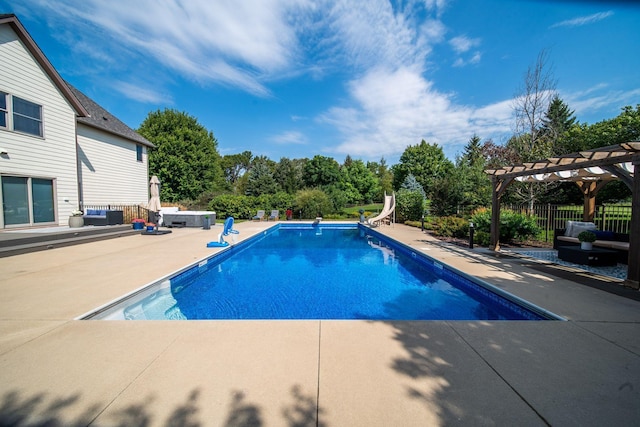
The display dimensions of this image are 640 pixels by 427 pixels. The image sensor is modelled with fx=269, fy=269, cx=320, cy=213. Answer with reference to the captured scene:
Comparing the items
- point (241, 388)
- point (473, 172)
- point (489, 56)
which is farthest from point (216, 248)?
point (473, 172)

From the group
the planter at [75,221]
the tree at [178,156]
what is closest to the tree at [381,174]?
the tree at [178,156]

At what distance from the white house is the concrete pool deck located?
8453 mm

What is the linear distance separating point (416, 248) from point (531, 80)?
1061cm

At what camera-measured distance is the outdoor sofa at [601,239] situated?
5977 millimetres

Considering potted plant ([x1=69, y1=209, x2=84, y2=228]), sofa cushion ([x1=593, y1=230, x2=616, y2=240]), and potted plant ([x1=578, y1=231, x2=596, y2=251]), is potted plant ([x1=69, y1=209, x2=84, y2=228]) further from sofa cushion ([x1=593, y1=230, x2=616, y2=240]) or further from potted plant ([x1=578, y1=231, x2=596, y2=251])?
sofa cushion ([x1=593, y1=230, x2=616, y2=240])

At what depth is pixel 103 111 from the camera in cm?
1557

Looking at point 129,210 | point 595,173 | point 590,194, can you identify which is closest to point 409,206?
point 590,194

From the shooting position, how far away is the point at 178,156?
80.2 ft

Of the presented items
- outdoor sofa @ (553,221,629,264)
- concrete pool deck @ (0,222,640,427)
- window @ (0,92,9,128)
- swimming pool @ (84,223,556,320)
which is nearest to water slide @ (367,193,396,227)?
swimming pool @ (84,223,556,320)

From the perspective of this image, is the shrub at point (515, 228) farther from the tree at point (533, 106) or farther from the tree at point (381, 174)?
the tree at point (381, 174)

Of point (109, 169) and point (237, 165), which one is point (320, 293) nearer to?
point (109, 169)

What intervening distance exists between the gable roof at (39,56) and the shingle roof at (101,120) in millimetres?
1539

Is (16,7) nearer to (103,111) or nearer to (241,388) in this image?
(103,111)

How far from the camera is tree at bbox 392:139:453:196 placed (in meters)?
32.2
